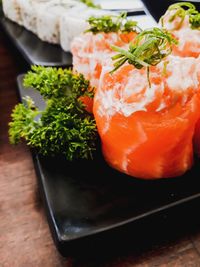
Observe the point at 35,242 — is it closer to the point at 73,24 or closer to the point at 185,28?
the point at 185,28

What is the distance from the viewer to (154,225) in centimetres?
100

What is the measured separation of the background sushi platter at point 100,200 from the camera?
3.04 feet

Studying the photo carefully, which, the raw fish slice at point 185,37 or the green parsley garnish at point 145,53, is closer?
the green parsley garnish at point 145,53

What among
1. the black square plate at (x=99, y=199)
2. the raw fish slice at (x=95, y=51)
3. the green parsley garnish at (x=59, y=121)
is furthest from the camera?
the raw fish slice at (x=95, y=51)

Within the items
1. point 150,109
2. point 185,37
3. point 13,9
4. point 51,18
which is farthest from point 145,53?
point 13,9

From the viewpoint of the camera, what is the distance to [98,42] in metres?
Result: 1.30

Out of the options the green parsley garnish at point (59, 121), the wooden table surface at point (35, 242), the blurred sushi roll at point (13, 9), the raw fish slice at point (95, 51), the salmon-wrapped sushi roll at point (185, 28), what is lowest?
the blurred sushi roll at point (13, 9)

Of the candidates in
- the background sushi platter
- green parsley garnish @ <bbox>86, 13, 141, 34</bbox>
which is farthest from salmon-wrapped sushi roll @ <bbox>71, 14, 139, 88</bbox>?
the background sushi platter

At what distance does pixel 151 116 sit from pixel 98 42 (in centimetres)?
46

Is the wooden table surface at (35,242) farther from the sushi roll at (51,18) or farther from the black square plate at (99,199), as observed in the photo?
the sushi roll at (51,18)

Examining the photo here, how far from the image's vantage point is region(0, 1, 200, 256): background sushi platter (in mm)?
927

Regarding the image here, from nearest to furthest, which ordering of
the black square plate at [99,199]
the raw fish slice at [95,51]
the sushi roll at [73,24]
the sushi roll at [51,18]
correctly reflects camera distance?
the black square plate at [99,199] → the raw fish slice at [95,51] → the sushi roll at [73,24] → the sushi roll at [51,18]

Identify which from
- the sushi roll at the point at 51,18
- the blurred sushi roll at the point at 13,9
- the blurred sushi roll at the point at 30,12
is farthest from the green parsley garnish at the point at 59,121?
the blurred sushi roll at the point at 13,9

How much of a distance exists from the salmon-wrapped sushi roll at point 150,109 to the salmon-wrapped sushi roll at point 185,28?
148mm
